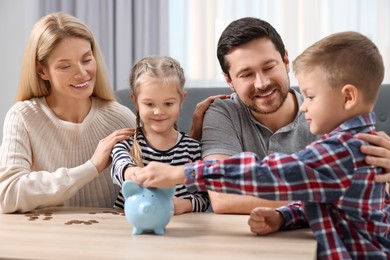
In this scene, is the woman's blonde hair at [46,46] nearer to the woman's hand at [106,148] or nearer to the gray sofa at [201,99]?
the woman's hand at [106,148]

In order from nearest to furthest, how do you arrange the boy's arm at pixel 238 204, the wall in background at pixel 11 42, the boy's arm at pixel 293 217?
1. the boy's arm at pixel 293 217
2. the boy's arm at pixel 238 204
3. the wall in background at pixel 11 42

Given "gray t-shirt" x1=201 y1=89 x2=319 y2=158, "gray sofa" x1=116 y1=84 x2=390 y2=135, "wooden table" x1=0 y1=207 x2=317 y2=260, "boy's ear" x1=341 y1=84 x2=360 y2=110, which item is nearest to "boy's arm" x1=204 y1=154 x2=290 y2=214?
"wooden table" x1=0 y1=207 x2=317 y2=260

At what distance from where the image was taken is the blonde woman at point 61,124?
1858 mm

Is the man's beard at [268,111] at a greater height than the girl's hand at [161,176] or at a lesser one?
greater

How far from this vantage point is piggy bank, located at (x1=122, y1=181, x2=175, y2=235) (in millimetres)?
1433

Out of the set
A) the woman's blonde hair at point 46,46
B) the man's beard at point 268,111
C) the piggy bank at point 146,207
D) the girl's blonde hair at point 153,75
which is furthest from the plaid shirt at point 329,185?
the woman's blonde hair at point 46,46

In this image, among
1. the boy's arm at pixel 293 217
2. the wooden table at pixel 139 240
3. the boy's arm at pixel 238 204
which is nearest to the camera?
the wooden table at pixel 139 240

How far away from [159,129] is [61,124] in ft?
1.26

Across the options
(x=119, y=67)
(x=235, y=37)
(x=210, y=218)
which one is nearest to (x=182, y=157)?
(x=210, y=218)

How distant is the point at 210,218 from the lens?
67.1 inches

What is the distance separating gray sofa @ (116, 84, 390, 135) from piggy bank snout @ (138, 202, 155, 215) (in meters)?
1.13

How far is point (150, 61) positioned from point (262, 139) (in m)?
0.45

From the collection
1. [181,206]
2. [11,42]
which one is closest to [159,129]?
[181,206]

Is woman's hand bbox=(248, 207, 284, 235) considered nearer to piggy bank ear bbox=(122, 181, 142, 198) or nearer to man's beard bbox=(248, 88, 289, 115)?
piggy bank ear bbox=(122, 181, 142, 198)
